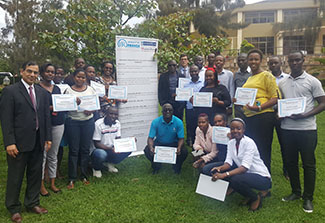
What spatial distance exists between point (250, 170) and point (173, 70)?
3.14 metres

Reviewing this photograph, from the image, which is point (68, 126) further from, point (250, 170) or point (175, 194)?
point (250, 170)

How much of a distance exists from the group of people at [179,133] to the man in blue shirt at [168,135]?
2cm

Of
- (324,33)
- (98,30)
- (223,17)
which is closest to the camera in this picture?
(98,30)

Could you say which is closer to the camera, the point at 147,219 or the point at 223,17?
the point at 147,219

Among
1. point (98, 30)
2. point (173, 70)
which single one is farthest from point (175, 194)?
point (98, 30)

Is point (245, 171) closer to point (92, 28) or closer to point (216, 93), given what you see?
point (216, 93)

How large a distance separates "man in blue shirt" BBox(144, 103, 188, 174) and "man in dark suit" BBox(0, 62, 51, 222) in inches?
84.1

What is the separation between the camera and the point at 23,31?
2748 cm

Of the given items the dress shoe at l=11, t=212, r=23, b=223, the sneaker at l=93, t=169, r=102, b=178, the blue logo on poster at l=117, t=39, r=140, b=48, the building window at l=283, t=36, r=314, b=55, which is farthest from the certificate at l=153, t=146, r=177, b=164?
the building window at l=283, t=36, r=314, b=55

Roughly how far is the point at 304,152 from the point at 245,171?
867 mm

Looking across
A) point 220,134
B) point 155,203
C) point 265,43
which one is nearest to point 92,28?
point 220,134

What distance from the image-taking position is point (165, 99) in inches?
263

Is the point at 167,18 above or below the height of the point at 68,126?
above

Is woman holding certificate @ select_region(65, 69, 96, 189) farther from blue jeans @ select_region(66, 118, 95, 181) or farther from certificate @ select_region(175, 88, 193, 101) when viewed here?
certificate @ select_region(175, 88, 193, 101)
